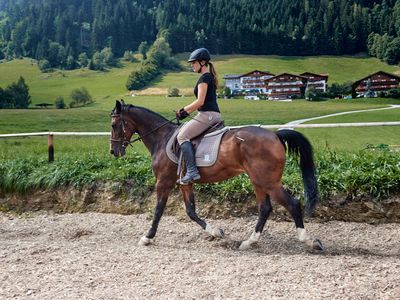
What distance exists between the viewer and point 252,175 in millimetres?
5520

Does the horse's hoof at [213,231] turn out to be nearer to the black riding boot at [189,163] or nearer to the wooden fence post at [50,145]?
the black riding boot at [189,163]

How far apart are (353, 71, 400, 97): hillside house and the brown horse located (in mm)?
7066

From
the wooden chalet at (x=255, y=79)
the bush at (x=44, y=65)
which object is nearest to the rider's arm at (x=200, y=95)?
the wooden chalet at (x=255, y=79)

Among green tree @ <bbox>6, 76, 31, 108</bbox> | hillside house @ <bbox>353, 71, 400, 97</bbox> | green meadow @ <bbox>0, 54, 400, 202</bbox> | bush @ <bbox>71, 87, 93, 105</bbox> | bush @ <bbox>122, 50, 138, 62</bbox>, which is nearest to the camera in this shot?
green meadow @ <bbox>0, 54, 400, 202</bbox>

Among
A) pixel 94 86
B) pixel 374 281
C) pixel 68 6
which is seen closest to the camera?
pixel 374 281

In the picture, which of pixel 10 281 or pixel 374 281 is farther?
pixel 10 281

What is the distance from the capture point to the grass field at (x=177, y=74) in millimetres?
12328

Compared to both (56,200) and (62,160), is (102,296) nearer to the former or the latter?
(56,200)

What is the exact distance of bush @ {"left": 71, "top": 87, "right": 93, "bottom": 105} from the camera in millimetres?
13834

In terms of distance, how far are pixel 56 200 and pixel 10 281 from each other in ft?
15.1

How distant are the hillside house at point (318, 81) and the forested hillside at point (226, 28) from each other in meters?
1.90

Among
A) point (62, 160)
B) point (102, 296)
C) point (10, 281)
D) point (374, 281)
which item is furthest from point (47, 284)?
point (62, 160)

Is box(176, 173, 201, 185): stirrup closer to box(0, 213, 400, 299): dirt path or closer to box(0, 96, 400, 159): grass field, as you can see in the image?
box(0, 213, 400, 299): dirt path

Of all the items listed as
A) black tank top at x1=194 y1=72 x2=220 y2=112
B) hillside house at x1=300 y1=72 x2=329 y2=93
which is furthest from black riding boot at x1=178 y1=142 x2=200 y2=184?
hillside house at x1=300 y1=72 x2=329 y2=93
